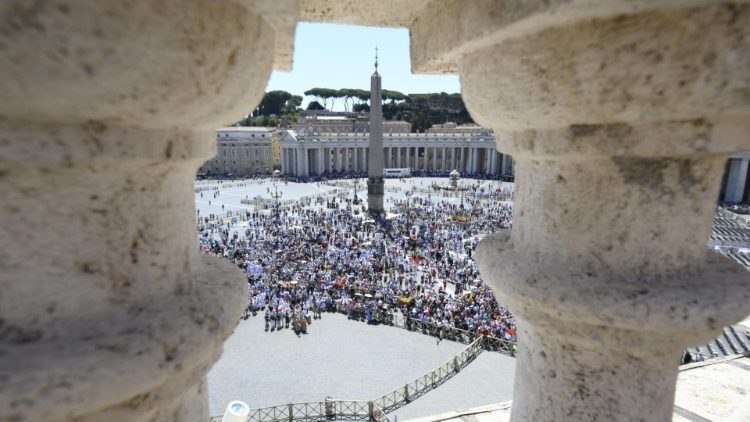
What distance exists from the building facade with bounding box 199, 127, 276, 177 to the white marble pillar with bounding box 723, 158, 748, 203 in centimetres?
4525

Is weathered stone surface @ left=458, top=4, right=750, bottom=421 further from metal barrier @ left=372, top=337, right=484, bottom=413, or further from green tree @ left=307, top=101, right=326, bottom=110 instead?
green tree @ left=307, top=101, right=326, bottom=110

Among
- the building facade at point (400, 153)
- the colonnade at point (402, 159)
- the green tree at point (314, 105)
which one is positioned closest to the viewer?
the building facade at point (400, 153)

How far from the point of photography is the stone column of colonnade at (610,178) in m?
1.02

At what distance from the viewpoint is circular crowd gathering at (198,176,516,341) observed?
12.4 metres

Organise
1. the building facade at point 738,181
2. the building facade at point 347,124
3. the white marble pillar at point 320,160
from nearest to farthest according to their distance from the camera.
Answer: the building facade at point 738,181
the white marble pillar at point 320,160
the building facade at point 347,124

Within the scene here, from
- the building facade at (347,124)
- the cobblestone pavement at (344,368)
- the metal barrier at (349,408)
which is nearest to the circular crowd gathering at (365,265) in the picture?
the cobblestone pavement at (344,368)

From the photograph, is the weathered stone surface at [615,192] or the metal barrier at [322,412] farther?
the metal barrier at [322,412]

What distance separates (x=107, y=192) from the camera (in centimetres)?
88

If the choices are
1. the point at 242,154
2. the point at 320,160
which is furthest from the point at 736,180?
the point at 242,154

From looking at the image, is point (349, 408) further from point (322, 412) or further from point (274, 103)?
point (274, 103)

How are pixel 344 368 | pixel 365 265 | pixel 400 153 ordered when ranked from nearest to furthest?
pixel 344 368, pixel 365 265, pixel 400 153

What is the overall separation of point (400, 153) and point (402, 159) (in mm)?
969

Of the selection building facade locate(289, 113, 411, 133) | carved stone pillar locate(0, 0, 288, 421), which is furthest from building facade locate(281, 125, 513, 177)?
carved stone pillar locate(0, 0, 288, 421)

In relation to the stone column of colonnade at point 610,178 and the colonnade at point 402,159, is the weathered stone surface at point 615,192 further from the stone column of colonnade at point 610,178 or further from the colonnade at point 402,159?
the colonnade at point 402,159
